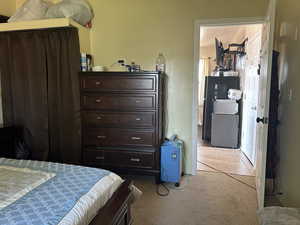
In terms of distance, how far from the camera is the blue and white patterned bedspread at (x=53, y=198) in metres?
1.09

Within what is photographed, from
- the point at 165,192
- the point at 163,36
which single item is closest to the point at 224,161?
the point at 165,192

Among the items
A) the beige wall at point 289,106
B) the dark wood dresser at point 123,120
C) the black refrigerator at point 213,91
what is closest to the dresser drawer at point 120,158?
the dark wood dresser at point 123,120

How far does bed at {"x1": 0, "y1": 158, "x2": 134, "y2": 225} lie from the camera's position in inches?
44.2

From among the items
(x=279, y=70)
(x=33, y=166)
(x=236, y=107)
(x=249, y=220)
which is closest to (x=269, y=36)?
(x=279, y=70)

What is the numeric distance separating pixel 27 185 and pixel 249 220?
6.46ft

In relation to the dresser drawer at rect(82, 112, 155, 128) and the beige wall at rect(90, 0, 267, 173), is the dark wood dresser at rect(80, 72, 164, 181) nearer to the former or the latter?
the dresser drawer at rect(82, 112, 155, 128)

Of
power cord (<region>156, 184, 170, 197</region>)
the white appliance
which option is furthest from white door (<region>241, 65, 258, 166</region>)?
power cord (<region>156, 184, 170, 197</region>)

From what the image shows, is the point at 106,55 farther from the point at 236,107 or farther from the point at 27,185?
the point at 236,107

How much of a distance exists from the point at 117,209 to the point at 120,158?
5.39 feet

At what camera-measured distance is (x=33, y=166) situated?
5.76 feet

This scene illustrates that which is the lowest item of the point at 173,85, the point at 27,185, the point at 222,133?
the point at 222,133

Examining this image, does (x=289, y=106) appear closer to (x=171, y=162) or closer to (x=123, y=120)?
(x=171, y=162)

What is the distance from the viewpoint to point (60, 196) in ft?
4.20

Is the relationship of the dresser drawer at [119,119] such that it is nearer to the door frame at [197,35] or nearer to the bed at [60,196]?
the door frame at [197,35]
